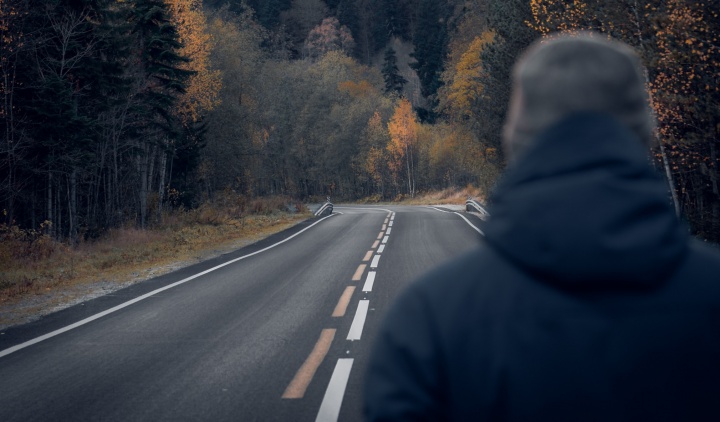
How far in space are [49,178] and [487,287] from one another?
23.3 metres

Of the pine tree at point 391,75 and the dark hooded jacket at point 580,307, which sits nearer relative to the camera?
the dark hooded jacket at point 580,307

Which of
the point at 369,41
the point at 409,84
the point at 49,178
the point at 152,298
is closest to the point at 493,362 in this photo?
the point at 152,298

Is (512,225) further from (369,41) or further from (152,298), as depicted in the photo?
(369,41)

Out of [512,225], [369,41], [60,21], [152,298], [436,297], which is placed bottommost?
[152,298]

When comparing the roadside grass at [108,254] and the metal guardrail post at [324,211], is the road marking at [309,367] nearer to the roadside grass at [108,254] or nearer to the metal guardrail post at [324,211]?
the roadside grass at [108,254]

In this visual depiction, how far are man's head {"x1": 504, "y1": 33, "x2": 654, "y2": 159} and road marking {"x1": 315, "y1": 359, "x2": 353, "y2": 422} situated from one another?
14.6 ft

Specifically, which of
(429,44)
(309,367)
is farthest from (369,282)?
(429,44)

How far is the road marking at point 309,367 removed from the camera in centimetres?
612

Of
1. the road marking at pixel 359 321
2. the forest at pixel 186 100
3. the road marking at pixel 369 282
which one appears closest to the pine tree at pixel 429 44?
the forest at pixel 186 100

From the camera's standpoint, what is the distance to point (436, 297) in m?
1.46

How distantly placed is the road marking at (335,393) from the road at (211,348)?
0.06ft

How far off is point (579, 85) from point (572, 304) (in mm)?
512

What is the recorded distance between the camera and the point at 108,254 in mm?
19469

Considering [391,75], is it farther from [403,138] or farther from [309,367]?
[309,367]
